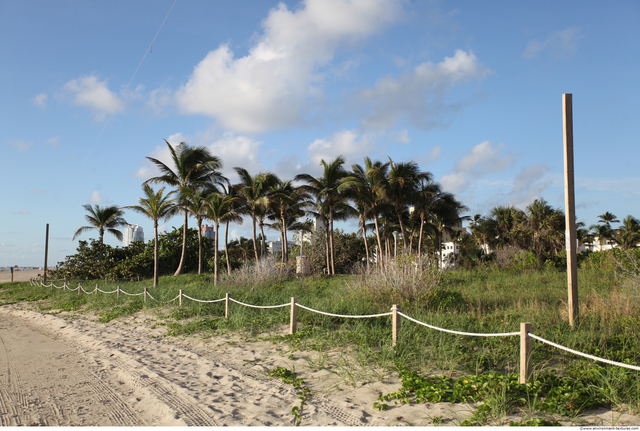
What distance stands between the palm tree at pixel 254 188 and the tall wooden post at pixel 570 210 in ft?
75.6

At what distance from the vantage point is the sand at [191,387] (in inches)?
171

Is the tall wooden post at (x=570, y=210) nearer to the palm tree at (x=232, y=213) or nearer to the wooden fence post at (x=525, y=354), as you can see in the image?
the wooden fence post at (x=525, y=354)

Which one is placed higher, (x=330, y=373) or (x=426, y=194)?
(x=426, y=194)

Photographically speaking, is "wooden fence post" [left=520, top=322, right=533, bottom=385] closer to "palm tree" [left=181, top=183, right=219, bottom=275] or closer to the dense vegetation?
the dense vegetation

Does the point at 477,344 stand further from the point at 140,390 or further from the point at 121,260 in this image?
the point at 121,260

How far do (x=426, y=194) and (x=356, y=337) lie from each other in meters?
26.1

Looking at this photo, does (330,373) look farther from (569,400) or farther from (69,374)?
(69,374)

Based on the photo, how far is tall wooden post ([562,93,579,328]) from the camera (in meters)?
6.96

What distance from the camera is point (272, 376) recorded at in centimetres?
583

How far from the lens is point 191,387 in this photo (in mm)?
5500

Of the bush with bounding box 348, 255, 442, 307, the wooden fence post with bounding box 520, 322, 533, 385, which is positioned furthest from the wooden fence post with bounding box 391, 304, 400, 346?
the bush with bounding box 348, 255, 442, 307

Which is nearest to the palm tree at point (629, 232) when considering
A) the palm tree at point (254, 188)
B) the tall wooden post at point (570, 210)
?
the palm tree at point (254, 188)

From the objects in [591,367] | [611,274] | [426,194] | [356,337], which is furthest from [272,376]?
[426,194]

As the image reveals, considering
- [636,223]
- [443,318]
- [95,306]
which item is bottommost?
[95,306]
